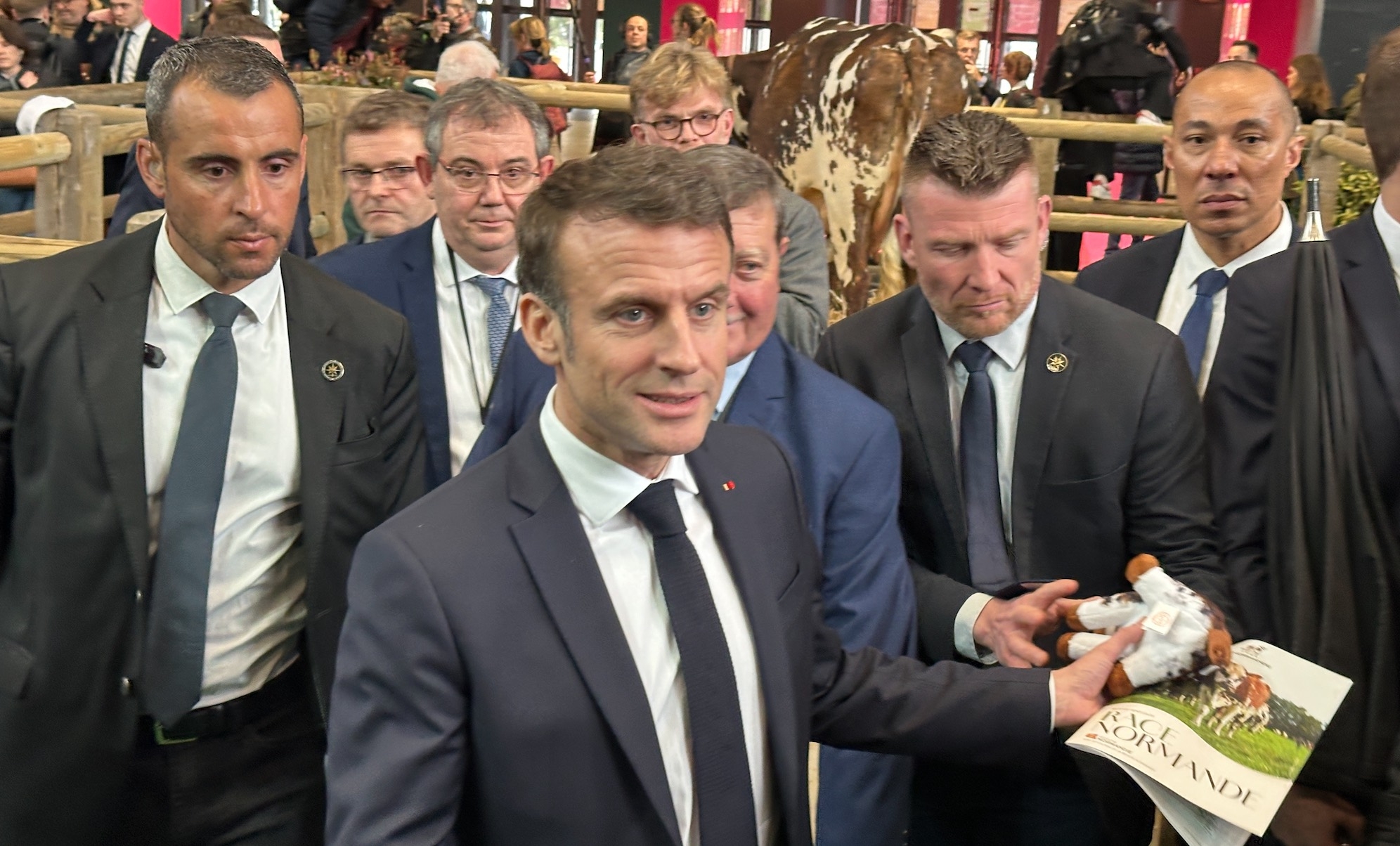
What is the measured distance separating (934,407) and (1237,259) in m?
1.10

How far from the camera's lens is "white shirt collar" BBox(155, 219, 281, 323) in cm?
231

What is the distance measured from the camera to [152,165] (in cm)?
238

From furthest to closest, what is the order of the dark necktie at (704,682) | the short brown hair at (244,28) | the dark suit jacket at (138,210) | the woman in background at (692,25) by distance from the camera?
1. the woman in background at (692,25)
2. the short brown hair at (244,28)
3. the dark suit jacket at (138,210)
4. the dark necktie at (704,682)

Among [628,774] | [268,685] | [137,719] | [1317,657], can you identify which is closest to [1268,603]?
[1317,657]

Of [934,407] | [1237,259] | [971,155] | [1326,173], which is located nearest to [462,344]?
[934,407]

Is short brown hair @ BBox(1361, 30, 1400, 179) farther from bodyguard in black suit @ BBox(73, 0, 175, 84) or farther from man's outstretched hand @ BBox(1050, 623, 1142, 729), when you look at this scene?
bodyguard in black suit @ BBox(73, 0, 175, 84)

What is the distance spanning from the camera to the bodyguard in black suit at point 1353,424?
6.93 ft

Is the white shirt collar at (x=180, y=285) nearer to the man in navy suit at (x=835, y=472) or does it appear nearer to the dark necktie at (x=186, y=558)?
the dark necktie at (x=186, y=558)

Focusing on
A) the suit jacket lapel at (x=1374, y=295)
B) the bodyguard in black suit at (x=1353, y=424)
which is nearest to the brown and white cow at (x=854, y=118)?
the bodyguard in black suit at (x=1353, y=424)

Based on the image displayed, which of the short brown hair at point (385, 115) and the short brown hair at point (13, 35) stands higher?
the short brown hair at point (13, 35)

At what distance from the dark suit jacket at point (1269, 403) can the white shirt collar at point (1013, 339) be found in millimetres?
326

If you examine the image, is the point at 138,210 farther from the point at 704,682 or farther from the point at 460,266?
the point at 704,682

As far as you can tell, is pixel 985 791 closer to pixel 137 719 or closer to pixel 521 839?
pixel 521 839

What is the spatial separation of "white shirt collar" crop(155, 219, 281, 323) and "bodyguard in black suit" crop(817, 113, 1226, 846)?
42.6 inches
